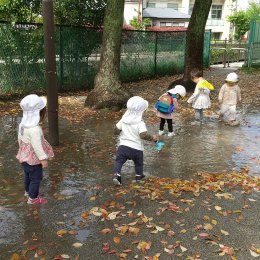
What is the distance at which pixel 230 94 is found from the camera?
8.84 metres

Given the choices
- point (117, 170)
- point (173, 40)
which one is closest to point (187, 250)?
point (117, 170)

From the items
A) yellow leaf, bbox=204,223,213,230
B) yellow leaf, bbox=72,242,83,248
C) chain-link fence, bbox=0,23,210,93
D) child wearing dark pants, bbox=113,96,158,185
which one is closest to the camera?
yellow leaf, bbox=72,242,83,248

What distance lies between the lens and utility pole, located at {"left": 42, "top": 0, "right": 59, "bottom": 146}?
253 inches

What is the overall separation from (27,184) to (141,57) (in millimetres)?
12332

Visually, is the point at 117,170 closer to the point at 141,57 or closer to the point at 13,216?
the point at 13,216

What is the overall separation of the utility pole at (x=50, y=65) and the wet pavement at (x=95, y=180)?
418 mm

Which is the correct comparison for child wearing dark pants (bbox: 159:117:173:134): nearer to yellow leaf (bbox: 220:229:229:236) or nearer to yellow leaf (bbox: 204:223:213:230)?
yellow leaf (bbox: 204:223:213:230)

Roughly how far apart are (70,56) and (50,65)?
625 centimetres

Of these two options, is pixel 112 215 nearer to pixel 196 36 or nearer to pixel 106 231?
pixel 106 231

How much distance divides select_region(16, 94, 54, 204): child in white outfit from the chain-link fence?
687 centimetres

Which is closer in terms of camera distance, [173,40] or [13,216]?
[13,216]

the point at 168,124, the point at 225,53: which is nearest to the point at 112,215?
the point at 168,124

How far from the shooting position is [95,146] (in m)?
7.09

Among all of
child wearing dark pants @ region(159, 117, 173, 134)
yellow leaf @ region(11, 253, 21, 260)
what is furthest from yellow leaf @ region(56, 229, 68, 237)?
child wearing dark pants @ region(159, 117, 173, 134)
